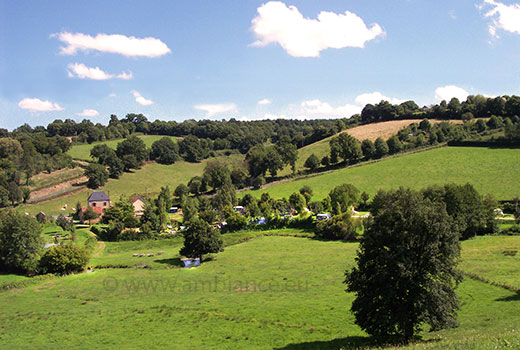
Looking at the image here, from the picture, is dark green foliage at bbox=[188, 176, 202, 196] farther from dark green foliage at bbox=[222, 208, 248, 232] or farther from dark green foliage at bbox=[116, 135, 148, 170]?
dark green foliage at bbox=[222, 208, 248, 232]

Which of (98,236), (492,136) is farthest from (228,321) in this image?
(492,136)

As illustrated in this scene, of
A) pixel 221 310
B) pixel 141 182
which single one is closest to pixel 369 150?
pixel 141 182

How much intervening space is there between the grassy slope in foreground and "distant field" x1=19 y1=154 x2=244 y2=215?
35389 mm

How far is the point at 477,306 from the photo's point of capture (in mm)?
26547

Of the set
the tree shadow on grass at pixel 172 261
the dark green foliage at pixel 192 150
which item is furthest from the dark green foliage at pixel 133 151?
the tree shadow on grass at pixel 172 261

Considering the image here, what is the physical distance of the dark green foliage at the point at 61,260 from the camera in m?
45.1

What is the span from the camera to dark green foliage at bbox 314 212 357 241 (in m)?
57.4

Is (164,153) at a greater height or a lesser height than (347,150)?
greater

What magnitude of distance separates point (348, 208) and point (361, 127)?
81.2 metres

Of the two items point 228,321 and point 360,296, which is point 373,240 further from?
point 228,321

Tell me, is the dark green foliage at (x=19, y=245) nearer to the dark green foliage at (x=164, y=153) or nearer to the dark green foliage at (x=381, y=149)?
the dark green foliage at (x=381, y=149)

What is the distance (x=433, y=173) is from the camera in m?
86.7

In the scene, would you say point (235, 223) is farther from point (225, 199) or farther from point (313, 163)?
point (313, 163)

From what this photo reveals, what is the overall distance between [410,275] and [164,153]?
414 ft
